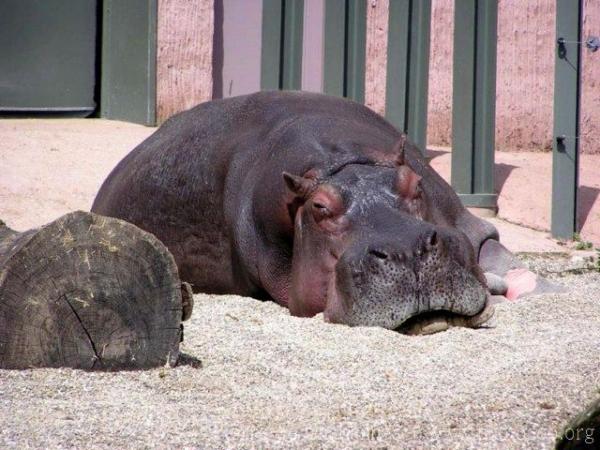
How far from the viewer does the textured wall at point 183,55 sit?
11.8m

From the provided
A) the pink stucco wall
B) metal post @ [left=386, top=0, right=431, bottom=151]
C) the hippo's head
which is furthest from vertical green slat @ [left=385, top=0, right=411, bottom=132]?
the hippo's head

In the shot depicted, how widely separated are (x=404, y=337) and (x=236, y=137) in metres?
2.12

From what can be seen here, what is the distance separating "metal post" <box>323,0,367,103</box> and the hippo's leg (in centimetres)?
377

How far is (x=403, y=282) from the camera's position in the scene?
455cm

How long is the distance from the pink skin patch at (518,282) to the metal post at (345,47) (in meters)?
3.96

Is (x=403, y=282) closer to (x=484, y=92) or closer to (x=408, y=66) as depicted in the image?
(x=484, y=92)

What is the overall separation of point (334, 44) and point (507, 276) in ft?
13.6

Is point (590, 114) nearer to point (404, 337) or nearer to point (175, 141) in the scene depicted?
point (175, 141)

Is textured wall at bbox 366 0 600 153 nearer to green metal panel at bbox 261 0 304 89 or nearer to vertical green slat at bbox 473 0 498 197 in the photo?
vertical green slat at bbox 473 0 498 197

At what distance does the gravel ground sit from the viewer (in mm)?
3029

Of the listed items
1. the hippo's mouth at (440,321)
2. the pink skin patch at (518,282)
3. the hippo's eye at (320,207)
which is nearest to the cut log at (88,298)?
the hippo's mouth at (440,321)

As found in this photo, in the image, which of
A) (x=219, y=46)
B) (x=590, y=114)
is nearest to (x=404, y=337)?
(x=219, y=46)

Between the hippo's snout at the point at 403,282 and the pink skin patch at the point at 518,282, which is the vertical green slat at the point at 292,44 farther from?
the hippo's snout at the point at 403,282

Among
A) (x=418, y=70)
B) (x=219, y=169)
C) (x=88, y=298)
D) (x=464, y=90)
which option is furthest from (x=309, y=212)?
(x=418, y=70)
